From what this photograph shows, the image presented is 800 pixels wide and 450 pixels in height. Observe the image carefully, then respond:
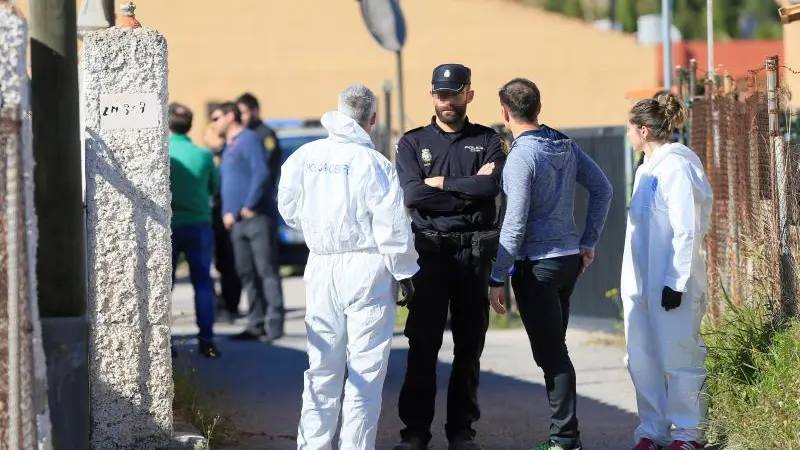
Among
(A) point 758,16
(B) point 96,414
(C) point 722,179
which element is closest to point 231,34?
(C) point 722,179

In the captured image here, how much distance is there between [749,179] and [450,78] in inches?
81.3

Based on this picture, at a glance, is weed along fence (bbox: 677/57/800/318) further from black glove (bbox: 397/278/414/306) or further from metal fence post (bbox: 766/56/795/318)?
black glove (bbox: 397/278/414/306)

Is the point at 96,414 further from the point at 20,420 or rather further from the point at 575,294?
the point at 575,294

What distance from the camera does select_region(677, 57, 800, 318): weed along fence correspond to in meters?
7.06

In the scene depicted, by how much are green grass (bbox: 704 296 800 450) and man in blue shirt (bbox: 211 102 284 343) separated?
457 centimetres

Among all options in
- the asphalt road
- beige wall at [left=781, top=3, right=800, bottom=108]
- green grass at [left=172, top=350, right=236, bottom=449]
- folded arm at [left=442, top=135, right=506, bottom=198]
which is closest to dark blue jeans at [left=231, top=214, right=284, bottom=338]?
the asphalt road

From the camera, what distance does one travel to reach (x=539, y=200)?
21.7 ft

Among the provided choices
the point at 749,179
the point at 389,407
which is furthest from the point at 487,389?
the point at 749,179

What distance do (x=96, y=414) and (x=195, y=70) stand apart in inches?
932

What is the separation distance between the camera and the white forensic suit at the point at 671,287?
650 centimetres

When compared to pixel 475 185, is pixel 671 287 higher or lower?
lower

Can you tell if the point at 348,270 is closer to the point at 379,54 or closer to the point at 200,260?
the point at 200,260

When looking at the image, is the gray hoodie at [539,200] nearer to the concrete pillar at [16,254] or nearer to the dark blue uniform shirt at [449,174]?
Answer: the dark blue uniform shirt at [449,174]

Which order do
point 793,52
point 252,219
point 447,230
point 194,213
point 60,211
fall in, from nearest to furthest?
1. point 60,211
2. point 447,230
3. point 194,213
4. point 252,219
5. point 793,52
